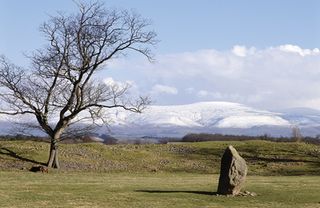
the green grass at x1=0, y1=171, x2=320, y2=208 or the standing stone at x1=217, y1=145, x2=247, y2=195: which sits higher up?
the standing stone at x1=217, y1=145, x2=247, y2=195

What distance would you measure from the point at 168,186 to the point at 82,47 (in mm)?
15386

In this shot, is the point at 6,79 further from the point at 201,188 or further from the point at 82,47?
the point at 201,188

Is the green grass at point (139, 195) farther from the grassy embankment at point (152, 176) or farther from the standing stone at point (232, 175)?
the standing stone at point (232, 175)

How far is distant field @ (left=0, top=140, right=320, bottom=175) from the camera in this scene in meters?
42.8

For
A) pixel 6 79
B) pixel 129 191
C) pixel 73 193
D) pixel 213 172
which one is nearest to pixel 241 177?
pixel 129 191

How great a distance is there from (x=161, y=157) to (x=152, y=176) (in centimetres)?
1127

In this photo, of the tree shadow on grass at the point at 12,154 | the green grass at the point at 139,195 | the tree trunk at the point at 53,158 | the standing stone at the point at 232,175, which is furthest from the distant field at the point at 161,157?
the standing stone at the point at 232,175

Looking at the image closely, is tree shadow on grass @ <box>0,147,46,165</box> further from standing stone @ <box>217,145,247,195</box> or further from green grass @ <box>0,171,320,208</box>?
standing stone @ <box>217,145,247,195</box>

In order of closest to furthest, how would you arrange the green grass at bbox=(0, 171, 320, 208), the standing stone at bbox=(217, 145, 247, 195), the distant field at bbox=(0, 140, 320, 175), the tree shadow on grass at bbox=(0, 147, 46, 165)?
the green grass at bbox=(0, 171, 320, 208), the standing stone at bbox=(217, 145, 247, 195), the tree shadow on grass at bbox=(0, 147, 46, 165), the distant field at bbox=(0, 140, 320, 175)

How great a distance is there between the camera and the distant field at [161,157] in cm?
4284

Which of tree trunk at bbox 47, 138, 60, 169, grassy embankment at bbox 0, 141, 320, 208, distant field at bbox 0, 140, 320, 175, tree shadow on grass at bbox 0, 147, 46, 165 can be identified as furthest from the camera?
distant field at bbox 0, 140, 320, 175

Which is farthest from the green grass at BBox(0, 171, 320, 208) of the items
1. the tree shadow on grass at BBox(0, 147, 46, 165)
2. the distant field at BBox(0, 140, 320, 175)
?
the distant field at BBox(0, 140, 320, 175)

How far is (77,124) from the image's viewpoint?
157 feet

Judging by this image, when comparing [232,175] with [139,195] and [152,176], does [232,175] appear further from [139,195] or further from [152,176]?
[152,176]
